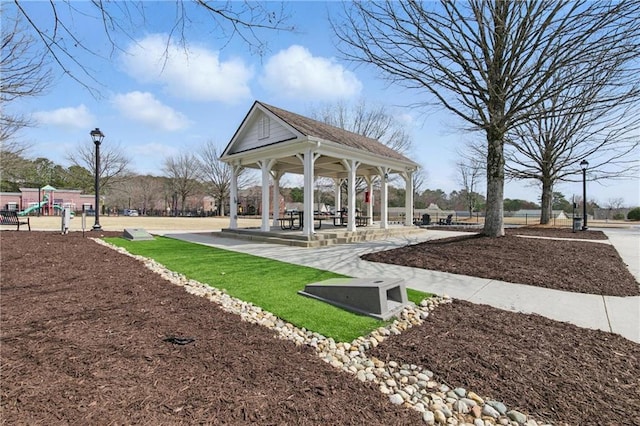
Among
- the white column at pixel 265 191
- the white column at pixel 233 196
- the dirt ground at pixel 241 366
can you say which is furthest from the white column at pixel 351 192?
the dirt ground at pixel 241 366

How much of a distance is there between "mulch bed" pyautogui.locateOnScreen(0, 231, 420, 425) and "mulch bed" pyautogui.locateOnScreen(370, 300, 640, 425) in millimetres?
837

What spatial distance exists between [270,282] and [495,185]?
7.67 metres

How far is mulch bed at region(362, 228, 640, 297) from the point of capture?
5.66m

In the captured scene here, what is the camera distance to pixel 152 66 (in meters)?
3.56

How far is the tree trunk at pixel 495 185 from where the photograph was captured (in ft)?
30.6

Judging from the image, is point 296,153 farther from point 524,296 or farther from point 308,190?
point 524,296

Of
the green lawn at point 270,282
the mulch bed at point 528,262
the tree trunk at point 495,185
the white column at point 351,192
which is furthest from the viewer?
the white column at point 351,192

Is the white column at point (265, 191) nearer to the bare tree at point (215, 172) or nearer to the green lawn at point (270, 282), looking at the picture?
the green lawn at point (270, 282)

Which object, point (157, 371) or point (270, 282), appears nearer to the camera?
point (157, 371)

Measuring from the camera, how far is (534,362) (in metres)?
2.88

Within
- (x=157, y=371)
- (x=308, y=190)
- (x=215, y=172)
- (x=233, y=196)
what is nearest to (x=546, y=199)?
(x=308, y=190)

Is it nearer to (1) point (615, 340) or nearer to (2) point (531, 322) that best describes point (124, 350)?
(2) point (531, 322)

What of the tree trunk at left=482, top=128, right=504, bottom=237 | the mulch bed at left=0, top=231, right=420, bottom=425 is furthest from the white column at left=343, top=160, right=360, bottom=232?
the mulch bed at left=0, top=231, right=420, bottom=425

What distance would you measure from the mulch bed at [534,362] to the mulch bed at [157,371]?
2.74 ft
